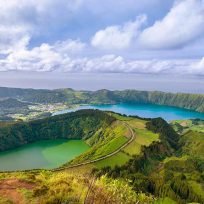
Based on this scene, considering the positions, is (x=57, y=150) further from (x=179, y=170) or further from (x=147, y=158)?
(x=179, y=170)

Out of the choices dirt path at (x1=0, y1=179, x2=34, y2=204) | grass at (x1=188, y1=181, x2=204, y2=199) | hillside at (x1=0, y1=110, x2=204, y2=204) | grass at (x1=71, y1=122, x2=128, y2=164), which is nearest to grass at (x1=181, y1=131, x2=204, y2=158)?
hillside at (x1=0, y1=110, x2=204, y2=204)

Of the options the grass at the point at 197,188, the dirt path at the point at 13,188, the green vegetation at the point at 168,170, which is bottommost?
the grass at the point at 197,188

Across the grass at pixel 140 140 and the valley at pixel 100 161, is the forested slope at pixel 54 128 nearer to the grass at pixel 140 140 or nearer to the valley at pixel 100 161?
the valley at pixel 100 161

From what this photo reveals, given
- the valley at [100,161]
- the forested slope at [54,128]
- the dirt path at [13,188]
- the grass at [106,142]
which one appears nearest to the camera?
the dirt path at [13,188]

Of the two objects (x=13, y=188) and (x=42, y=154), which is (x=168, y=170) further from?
(x=13, y=188)

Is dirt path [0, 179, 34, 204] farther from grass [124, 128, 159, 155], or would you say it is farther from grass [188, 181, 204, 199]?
grass [124, 128, 159, 155]

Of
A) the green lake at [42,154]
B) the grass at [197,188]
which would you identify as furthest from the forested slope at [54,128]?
A: the grass at [197,188]
